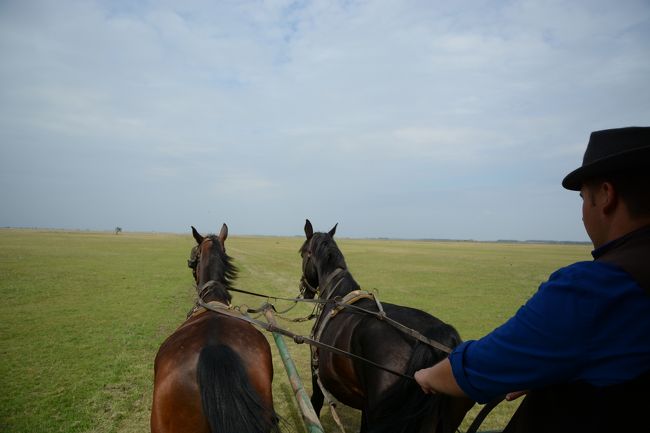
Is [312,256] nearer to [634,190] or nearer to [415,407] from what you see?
[415,407]

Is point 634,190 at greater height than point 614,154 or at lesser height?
lesser

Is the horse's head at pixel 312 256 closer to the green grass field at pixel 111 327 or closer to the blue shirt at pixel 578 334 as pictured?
the green grass field at pixel 111 327

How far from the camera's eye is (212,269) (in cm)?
494

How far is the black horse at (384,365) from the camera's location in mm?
2557

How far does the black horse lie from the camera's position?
8.39ft

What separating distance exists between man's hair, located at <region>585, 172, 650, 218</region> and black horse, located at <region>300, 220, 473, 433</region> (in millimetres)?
1767

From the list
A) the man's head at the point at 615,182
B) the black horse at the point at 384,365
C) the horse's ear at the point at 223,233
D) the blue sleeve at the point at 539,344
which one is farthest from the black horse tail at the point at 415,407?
the horse's ear at the point at 223,233

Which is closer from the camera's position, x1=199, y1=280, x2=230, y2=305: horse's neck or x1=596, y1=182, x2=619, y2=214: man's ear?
x1=596, y1=182, x2=619, y2=214: man's ear

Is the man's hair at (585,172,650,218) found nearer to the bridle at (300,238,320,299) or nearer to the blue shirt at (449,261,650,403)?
the blue shirt at (449,261,650,403)

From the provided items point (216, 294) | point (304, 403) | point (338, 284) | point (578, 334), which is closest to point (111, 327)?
point (216, 294)

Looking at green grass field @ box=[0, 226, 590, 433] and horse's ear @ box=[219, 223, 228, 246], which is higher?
horse's ear @ box=[219, 223, 228, 246]

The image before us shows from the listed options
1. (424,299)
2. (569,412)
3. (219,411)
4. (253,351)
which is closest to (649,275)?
(569,412)

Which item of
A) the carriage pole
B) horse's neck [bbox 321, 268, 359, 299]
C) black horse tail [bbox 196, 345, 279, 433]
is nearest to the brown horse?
black horse tail [bbox 196, 345, 279, 433]

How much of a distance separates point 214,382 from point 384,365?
57.2 inches
